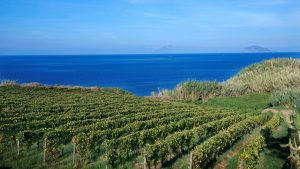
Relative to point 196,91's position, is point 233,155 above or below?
above

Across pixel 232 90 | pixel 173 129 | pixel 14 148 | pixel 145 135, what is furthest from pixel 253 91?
pixel 14 148

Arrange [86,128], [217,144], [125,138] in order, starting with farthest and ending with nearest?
[86,128]
[125,138]
[217,144]

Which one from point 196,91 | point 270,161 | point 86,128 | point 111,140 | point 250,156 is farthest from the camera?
point 196,91

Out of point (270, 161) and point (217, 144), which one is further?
point (270, 161)

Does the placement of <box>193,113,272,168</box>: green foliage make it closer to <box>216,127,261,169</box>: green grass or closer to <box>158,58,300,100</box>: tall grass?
<box>216,127,261,169</box>: green grass

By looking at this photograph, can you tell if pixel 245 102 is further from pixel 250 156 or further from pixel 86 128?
pixel 250 156

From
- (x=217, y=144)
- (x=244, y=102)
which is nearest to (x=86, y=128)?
(x=217, y=144)

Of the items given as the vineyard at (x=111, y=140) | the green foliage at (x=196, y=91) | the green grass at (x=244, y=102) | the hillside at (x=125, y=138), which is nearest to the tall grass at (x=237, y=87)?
the green foliage at (x=196, y=91)

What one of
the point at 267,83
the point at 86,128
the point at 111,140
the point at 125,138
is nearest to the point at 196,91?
the point at 267,83

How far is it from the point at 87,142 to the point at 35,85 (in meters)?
34.2

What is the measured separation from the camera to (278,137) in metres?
22.3

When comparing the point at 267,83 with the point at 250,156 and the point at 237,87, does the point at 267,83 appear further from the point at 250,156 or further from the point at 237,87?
the point at 250,156

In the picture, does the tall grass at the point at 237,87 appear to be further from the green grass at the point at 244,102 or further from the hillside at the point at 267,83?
the green grass at the point at 244,102

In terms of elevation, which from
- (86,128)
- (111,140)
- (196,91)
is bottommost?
(196,91)
